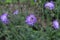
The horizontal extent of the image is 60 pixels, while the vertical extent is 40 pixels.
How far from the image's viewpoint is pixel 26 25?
1964 millimetres

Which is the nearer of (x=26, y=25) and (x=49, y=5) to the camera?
(x=26, y=25)

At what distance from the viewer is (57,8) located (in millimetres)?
2102

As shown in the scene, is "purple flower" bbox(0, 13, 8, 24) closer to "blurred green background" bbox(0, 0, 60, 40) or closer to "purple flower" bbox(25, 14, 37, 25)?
"blurred green background" bbox(0, 0, 60, 40)

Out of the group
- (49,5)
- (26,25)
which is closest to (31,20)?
(26,25)

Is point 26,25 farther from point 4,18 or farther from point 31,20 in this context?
point 4,18

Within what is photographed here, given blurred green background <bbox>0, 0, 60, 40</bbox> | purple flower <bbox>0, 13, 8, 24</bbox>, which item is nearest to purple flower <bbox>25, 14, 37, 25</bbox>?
blurred green background <bbox>0, 0, 60, 40</bbox>

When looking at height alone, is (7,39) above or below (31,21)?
below

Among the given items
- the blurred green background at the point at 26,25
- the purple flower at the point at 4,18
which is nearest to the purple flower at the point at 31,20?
the blurred green background at the point at 26,25

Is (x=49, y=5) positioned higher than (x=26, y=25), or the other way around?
(x=49, y=5)

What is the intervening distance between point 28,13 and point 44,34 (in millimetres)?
343

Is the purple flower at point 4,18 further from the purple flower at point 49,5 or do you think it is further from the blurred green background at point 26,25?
the purple flower at point 49,5

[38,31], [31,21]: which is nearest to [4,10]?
[31,21]

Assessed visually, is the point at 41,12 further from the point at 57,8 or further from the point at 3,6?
the point at 3,6

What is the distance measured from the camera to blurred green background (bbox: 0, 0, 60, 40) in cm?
187
